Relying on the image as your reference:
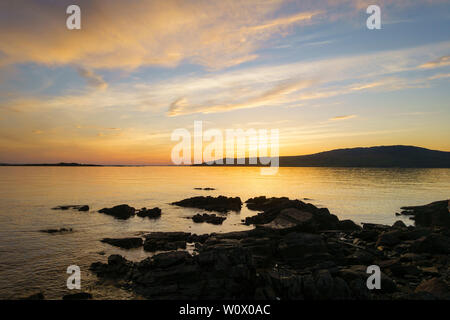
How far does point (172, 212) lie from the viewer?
60875 millimetres

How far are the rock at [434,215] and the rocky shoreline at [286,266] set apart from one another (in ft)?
49.6

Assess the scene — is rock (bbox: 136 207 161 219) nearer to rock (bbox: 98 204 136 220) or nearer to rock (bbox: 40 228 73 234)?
rock (bbox: 98 204 136 220)

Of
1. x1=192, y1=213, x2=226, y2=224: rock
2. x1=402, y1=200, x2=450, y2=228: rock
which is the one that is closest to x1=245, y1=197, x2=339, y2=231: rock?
x1=192, y1=213, x2=226, y2=224: rock

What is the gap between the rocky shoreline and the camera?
741 inches

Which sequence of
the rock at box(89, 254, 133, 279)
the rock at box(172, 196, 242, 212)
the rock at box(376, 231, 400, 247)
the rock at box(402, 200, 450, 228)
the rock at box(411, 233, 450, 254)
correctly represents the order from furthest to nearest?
the rock at box(172, 196, 242, 212), the rock at box(402, 200, 450, 228), the rock at box(376, 231, 400, 247), the rock at box(411, 233, 450, 254), the rock at box(89, 254, 133, 279)

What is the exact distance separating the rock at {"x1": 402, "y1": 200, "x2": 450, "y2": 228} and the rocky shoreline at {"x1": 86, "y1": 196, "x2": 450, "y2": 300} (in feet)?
49.6

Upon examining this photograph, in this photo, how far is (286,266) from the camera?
26250 millimetres

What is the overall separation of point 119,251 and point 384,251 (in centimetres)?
3056

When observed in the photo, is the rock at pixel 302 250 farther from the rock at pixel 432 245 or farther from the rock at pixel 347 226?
the rock at pixel 347 226

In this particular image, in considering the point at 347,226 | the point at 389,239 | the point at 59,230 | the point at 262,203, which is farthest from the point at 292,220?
the point at 262,203

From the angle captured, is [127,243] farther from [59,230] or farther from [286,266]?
[286,266]
